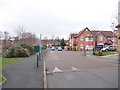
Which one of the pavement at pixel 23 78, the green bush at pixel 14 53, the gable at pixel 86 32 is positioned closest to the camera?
Answer: the pavement at pixel 23 78

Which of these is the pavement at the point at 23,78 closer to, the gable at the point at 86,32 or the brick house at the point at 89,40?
the brick house at the point at 89,40

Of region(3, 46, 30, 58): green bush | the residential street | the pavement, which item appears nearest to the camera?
the pavement

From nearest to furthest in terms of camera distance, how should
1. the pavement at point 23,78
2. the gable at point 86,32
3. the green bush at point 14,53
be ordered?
the pavement at point 23,78, the green bush at point 14,53, the gable at point 86,32

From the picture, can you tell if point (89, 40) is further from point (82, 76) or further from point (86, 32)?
point (82, 76)

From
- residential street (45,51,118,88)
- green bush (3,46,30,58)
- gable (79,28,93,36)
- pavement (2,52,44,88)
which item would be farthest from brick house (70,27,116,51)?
pavement (2,52,44,88)

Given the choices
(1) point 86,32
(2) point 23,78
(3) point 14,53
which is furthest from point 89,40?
(2) point 23,78

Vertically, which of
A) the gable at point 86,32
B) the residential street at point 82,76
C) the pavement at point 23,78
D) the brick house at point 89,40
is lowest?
the residential street at point 82,76

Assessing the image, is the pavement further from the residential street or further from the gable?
the gable

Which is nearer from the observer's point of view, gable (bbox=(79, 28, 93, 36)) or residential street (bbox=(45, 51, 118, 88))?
residential street (bbox=(45, 51, 118, 88))

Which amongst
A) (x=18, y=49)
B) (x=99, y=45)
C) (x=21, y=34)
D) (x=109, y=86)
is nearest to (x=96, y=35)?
(x=99, y=45)

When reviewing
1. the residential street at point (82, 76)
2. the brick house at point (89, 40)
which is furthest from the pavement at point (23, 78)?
the brick house at point (89, 40)

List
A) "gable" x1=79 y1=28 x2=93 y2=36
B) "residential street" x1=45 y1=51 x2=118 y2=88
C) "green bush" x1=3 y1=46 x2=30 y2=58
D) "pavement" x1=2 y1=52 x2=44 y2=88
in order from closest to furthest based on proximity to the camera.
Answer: "pavement" x1=2 y1=52 x2=44 y2=88 → "residential street" x1=45 y1=51 x2=118 y2=88 → "green bush" x1=3 y1=46 x2=30 y2=58 → "gable" x1=79 y1=28 x2=93 y2=36

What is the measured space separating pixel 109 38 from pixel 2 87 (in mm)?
51188

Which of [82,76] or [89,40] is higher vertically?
[89,40]
